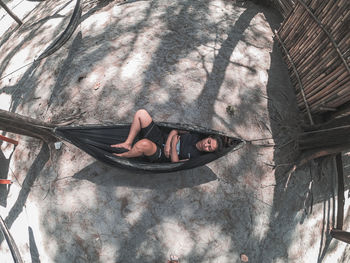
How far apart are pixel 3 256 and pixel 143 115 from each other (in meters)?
2.41

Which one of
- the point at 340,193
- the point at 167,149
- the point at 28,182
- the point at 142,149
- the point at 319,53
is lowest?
the point at 340,193

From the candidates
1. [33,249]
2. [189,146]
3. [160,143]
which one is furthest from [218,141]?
[33,249]

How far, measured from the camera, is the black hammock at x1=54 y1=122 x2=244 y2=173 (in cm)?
230

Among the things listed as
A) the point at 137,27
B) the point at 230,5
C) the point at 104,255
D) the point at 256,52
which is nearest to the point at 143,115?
the point at 104,255

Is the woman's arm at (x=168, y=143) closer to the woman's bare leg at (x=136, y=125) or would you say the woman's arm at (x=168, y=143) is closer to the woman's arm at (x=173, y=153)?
the woman's arm at (x=173, y=153)

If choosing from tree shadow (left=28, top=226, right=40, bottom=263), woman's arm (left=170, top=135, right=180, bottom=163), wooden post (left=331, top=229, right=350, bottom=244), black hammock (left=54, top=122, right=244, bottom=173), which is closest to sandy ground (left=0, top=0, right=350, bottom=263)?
tree shadow (left=28, top=226, right=40, bottom=263)

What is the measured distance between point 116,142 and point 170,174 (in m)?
0.75

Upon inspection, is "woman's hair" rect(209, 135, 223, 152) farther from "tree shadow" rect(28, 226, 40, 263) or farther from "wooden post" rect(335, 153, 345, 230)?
"tree shadow" rect(28, 226, 40, 263)

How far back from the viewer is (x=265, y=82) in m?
3.22

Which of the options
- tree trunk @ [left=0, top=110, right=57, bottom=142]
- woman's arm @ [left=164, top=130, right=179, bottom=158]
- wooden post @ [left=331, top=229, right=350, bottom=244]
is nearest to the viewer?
tree trunk @ [left=0, top=110, right=57, bottom=142]

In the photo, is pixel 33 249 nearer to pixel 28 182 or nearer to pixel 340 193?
pixel 28 182

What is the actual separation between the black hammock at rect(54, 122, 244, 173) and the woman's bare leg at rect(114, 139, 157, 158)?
0.25 feet

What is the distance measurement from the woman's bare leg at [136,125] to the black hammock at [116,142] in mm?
80

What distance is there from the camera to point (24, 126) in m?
2.29
